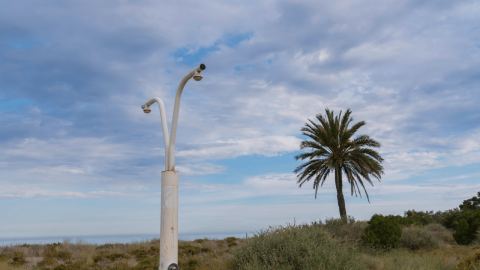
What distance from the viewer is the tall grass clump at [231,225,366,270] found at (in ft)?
32.7

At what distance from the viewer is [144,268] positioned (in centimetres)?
1519

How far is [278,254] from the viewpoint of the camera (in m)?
10.6

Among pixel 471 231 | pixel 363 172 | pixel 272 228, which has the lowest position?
pixel 471 231

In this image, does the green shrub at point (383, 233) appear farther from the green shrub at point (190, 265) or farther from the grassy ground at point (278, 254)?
the green shrub at point (190, 265)

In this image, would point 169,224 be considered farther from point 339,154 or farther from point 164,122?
point 339,154

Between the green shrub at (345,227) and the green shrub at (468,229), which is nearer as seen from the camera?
the green shrub at (345,227)

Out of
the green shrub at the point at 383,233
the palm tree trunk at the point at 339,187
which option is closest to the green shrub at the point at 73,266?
the green shrub at the point at 383,233

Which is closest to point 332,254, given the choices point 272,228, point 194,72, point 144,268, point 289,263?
point 289,263

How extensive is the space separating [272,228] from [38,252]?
49.9ft

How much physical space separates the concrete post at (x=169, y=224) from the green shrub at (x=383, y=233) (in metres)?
15.9

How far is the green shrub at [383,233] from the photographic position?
67.4 feet

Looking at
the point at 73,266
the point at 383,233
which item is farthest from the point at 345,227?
the point at 73,266

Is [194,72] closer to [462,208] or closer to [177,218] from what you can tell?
[177,218]

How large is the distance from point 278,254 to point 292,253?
529 mm
